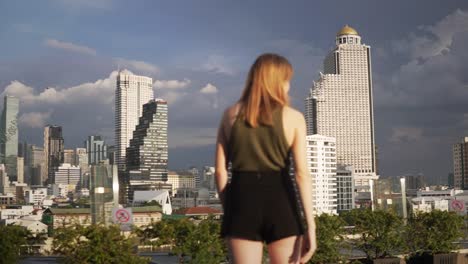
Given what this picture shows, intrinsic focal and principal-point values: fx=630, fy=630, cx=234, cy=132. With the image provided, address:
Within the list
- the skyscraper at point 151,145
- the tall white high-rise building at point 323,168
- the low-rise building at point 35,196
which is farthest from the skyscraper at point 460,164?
the low-rise building at point 35,196

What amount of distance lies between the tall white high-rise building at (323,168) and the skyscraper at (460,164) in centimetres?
5434

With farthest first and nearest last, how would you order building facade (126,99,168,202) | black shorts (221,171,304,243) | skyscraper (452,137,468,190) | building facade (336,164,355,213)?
building facade (126,99,168,202) < skyscraper (452,137,468,190) < building facade (336,164,355,213) < black shorts (221,171,304,243)

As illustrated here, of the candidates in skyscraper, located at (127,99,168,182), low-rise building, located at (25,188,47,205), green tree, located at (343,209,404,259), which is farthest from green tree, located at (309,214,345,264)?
skyscraper, located at (127,99,168,182)

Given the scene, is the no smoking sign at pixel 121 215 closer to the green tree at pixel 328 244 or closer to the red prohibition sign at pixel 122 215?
the red prohibition sign at pixel 122 215

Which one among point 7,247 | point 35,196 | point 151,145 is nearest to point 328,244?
point 7,247

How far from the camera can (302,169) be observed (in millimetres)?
2889

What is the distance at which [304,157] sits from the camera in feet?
9.63

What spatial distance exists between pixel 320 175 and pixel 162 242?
10897 centimetres

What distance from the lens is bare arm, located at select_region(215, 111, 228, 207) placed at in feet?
9.68

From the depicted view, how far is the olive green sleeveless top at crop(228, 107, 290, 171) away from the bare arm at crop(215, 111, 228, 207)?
0.05 m

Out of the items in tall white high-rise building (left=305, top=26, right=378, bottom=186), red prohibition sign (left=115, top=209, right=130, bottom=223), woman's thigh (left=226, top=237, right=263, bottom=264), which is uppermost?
tall white high-rise building (left=305, top=26, right=378, bottom=186)

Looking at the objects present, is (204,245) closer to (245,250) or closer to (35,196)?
(245,250)

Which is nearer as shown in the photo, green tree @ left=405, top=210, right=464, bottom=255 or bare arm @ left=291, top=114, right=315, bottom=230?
bare arm @ left=291, top=114, right=315, bottom=230

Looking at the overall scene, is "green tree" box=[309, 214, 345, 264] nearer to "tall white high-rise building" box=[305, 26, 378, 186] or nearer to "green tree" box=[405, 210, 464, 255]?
"green tree" box=[405, 210, 464, 255]
